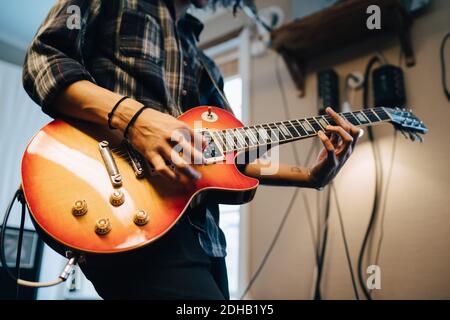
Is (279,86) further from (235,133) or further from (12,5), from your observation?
(12,5)

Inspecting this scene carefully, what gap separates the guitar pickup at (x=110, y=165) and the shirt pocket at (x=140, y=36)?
259 mm

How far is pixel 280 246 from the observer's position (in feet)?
6.64

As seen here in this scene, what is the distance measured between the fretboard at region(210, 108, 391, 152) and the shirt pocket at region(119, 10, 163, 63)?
0.89 ft

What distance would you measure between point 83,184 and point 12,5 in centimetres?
281

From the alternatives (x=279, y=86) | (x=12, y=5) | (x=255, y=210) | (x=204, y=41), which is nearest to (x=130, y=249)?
(x=255, y=210)

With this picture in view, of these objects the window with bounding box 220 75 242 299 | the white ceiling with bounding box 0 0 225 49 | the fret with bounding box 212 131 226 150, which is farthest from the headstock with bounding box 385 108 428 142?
the white ceiling with bounding box 0 0 225 49

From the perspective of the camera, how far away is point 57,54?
82 centimetres

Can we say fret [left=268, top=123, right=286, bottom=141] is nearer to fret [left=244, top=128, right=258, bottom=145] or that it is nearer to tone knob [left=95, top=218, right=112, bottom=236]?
fret [left=244, top=128, right=258, bottom=145]

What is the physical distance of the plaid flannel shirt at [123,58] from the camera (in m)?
0.81

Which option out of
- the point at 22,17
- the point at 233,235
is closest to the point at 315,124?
the point at 233,235

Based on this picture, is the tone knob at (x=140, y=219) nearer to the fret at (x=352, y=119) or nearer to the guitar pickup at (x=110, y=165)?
the guitar pickup at (x=110, y=165)

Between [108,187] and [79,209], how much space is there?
0.26 feet

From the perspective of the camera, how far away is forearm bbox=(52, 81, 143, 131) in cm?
79

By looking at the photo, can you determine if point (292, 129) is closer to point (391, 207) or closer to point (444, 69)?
point (391, 207)
